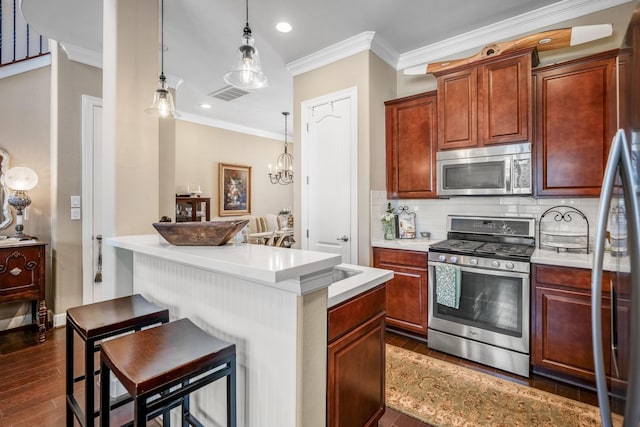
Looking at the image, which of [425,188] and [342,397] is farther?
[425,188]

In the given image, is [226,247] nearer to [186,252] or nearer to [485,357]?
[186,252]

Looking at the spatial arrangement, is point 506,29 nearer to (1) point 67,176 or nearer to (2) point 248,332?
(2) point 248,332

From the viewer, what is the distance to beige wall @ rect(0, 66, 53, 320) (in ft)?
10.9

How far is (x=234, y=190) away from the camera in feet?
22.5

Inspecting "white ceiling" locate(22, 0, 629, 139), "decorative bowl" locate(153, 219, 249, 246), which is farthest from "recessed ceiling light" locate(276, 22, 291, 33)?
"decorative bowl" locate(153, 219, 249, 246)

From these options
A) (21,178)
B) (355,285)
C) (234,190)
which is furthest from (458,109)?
(234,190)

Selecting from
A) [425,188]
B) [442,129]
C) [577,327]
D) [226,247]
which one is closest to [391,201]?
[425,188]

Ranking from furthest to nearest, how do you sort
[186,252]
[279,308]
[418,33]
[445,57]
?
[445,57], [418,33], [186,252], [279,308]

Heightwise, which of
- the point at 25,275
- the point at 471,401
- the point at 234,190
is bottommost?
the point at 471,401

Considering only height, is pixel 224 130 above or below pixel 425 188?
above

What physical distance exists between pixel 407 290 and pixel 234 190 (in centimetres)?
485

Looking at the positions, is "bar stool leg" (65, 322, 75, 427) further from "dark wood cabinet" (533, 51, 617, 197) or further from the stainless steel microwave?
"dark wood cabinet" (533, 51, 617, 197)

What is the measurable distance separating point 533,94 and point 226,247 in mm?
2799

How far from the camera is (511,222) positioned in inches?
116
